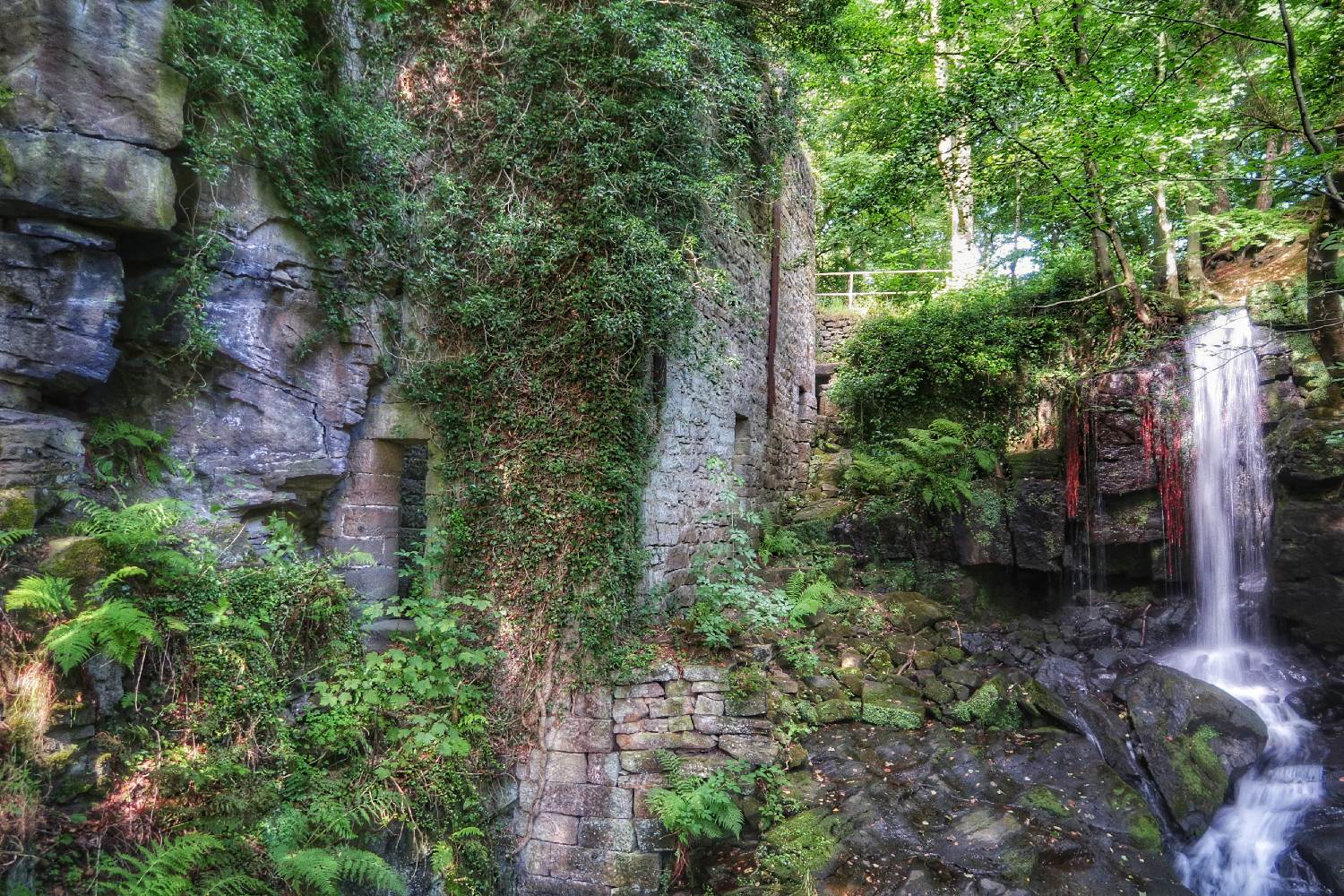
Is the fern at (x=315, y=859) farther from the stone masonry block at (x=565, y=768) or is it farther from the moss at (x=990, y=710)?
the moss at (x=990, y=710)

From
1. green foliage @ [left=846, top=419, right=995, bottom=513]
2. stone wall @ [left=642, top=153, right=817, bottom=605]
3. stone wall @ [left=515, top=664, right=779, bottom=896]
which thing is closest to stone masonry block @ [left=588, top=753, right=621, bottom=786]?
stone wall @ [left=515, top=664, right=779, bottom=896]

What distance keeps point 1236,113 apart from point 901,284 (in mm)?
6818

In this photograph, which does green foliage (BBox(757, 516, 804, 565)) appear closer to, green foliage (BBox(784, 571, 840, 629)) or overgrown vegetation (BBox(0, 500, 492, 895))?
green foliage (BBox(784, 571, 840, 629))

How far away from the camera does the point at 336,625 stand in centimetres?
450

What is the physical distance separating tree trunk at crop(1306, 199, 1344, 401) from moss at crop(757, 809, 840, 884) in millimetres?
6612

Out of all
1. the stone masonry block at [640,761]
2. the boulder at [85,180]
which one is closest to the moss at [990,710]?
the stone masonry block at [640,761]

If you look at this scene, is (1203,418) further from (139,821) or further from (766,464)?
(139,821)

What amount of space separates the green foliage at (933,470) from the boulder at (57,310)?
24.9 ft

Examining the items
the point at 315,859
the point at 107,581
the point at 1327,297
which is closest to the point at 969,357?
the point at 1327,297

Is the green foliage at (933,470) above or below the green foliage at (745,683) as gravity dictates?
above

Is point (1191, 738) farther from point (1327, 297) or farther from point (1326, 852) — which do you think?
point (1327, 297)

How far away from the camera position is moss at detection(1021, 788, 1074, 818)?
471 cm

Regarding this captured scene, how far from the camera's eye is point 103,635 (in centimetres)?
324

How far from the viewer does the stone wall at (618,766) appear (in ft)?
14.7
